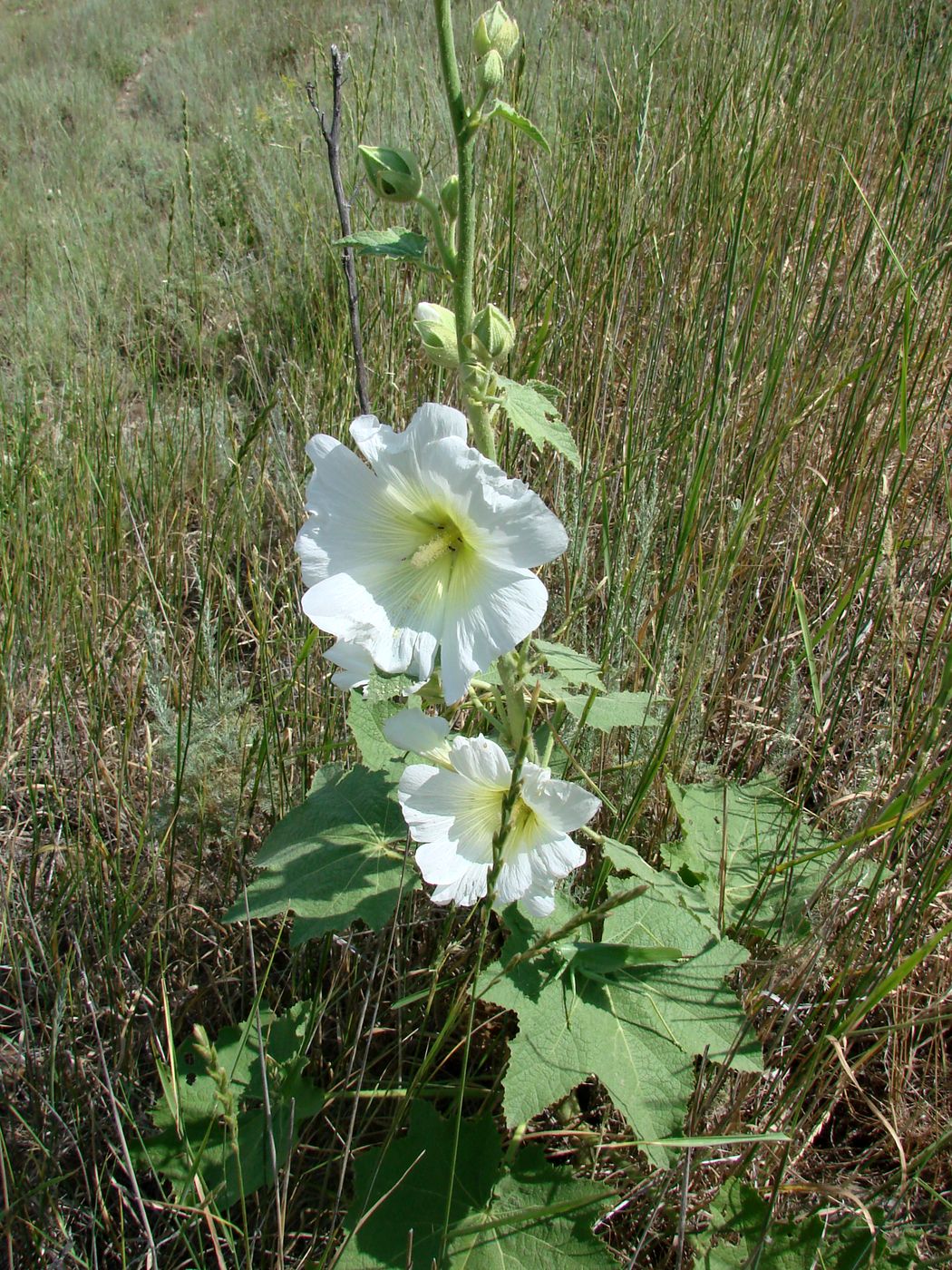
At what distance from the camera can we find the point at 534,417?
115cm

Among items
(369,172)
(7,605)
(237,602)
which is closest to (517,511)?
(369,172)

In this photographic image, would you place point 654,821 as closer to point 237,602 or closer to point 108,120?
point 237,602

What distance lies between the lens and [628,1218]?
142cm

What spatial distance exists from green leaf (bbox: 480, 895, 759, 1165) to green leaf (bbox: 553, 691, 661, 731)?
12.5 inches

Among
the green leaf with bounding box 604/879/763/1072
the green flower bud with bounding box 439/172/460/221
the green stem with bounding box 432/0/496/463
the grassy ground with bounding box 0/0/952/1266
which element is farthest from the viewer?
the grassy ground with bounding box 0/0/952/1266

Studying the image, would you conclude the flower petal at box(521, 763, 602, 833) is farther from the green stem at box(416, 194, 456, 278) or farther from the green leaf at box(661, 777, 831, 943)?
the green stem at box(416, 194, 456, 278)

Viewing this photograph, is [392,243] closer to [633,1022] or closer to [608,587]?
[608,587]

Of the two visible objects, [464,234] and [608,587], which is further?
[608,587]

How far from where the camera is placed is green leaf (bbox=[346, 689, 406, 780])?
155 cm

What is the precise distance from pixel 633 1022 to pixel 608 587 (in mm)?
962

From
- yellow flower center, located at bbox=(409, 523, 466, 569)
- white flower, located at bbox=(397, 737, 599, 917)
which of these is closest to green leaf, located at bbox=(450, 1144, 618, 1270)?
white flower, located at bbox=(397, 737, 599, 917)

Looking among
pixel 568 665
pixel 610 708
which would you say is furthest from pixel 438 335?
pixel 610 708

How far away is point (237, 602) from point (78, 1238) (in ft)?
4.54

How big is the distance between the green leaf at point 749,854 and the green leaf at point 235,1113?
0.76 m
